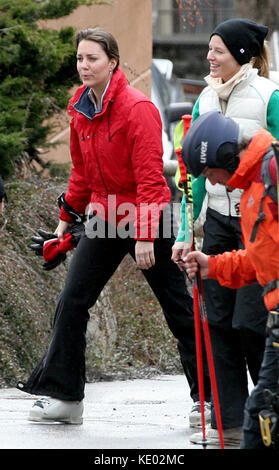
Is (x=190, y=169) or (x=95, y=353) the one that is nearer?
(x=190, y=169)

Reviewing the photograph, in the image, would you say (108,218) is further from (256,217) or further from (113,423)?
(256,217)

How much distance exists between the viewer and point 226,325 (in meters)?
5.22

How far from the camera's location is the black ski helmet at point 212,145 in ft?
13.1

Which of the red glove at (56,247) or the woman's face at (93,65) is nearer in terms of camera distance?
the woman's face at (93,65)

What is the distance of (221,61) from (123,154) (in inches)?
27.6

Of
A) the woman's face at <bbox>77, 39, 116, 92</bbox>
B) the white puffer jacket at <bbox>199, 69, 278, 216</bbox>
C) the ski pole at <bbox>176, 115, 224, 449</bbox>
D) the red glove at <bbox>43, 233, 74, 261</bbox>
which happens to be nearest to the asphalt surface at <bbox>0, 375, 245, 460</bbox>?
the ski pole at <bbox>176, 115, 224, 449</bbox>

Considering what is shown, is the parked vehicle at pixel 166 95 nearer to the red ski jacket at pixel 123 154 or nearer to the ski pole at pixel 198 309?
the red ski jacket at pixel 123 154

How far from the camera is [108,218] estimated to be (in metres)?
5.56

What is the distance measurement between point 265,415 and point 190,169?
38.4 inches

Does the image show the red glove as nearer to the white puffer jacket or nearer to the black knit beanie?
the white puffer jacket

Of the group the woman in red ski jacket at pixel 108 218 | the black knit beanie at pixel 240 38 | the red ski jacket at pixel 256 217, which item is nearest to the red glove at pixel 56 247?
the woman in red ski jacket at pixel 108 218

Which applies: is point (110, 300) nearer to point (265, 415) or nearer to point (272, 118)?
point (272, 118)
